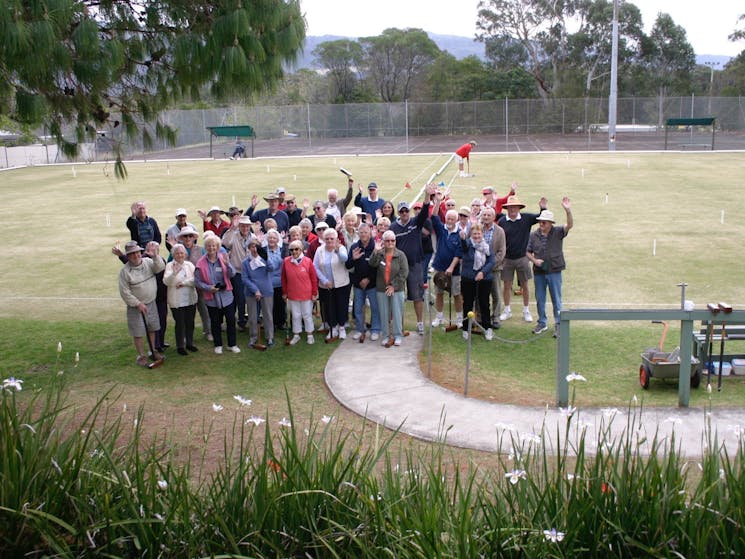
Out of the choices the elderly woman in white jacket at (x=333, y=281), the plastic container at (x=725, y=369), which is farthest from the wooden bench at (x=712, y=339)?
the elderly woman in white jacket at (x=333, y=281)

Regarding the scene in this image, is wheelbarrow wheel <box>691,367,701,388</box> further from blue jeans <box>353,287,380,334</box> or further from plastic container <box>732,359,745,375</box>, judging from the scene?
blue jeans <box>353,287,380,334</box>

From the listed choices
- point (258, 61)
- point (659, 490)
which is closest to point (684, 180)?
point (258, 61)

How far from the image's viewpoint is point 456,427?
27.2ft

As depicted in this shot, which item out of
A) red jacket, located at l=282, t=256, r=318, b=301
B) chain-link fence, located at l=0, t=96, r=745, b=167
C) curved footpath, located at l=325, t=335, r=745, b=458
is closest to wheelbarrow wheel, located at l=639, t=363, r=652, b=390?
curved footpath, located at l=325, t=335, r=745, b=458

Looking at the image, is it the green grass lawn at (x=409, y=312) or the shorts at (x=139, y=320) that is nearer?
the green grass lawn at (x=409, y=312)

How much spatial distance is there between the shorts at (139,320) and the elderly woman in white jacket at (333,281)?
236cm

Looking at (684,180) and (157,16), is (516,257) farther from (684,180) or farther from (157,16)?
(684,180)

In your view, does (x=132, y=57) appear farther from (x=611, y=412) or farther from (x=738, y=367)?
(x=738, y=367)

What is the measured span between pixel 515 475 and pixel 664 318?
5133mm

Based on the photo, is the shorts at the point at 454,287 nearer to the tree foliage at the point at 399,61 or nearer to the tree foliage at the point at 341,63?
the tree foliage at the point at 341,63

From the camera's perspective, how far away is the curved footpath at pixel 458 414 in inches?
307

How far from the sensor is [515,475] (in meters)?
4.13

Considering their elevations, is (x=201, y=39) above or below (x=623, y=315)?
above

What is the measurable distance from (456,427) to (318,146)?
53.7 meters
